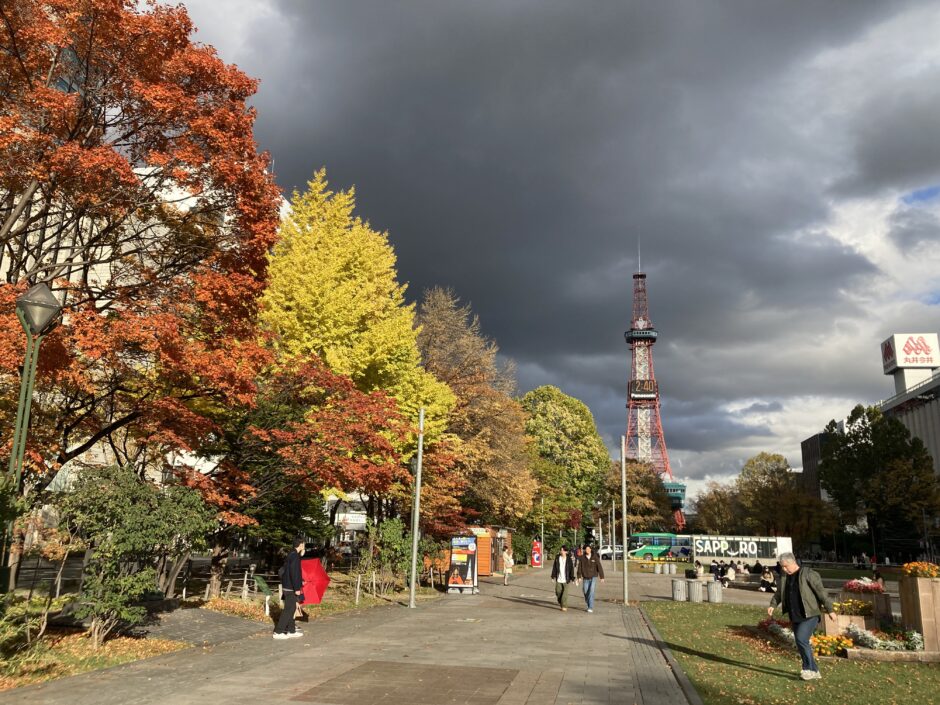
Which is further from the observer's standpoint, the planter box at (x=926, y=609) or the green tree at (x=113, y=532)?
the planter box at (x=926, y=609)

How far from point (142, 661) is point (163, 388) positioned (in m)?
6.25

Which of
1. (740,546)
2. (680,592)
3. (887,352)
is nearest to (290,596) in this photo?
(680,592)

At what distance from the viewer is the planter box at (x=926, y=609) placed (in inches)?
447

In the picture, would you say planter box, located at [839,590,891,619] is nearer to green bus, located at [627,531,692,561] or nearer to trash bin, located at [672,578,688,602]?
trash bin, located at [672,578,688,602]

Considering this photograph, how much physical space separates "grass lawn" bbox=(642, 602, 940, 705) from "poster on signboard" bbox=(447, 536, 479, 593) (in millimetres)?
11187

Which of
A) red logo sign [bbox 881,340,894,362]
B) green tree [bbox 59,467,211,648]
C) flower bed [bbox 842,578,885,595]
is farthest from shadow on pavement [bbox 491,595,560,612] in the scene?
red logo sign [bbox 881,340,894,362]

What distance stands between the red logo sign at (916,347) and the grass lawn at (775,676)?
97136 mm

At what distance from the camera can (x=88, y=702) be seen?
25.5 feet

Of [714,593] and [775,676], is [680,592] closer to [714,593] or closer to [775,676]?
[714,593]

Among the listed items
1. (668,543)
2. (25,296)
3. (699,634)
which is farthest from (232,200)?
(668,543)

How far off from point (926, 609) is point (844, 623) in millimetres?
1582

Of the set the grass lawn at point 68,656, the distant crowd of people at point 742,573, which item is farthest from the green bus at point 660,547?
the grass lawn at point 68,656

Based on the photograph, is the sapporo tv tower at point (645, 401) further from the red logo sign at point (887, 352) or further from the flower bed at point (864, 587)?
the flower bed at point (864, 587)

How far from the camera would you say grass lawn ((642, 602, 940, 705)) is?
27.6 ft
